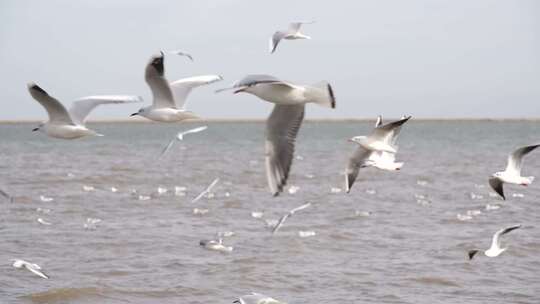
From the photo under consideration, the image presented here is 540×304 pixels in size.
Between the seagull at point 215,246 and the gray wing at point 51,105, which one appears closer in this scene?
the gray wing at point 51,105

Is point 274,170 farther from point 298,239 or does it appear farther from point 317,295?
point 298,239

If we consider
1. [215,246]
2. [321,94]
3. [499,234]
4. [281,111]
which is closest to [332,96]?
[321,94]

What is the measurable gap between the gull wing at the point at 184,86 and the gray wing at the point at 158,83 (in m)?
0.11

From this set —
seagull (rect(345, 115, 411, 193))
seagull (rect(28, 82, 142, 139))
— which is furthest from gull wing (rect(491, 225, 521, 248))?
seagull (rect(28, 82, 142, 139))

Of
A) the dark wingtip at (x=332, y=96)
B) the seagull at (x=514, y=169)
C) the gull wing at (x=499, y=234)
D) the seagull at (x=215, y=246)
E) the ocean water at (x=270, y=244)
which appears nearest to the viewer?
the dark wingtip at (x=332, y=96)

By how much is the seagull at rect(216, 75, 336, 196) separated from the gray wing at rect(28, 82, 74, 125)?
61.2 inches

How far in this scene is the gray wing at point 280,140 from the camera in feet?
22.1

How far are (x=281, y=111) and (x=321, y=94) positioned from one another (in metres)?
0.97

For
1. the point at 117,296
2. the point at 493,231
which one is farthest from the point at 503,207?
the point at 117,296

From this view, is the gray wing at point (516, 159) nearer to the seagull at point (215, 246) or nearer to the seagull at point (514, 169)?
the seagull at point (514, 169)

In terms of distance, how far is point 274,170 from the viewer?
6.98 meters

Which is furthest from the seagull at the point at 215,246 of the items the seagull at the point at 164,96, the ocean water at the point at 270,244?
the seagull at the point at 164,96

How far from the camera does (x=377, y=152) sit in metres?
7.98

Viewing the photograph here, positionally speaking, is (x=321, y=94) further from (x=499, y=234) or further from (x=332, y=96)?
(x=499, y=234)
